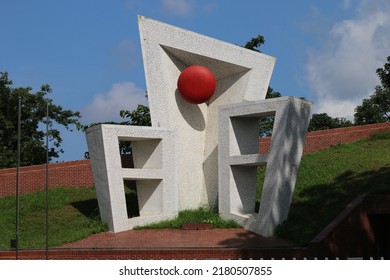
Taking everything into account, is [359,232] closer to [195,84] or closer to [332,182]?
[332,182]

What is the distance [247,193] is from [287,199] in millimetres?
1480

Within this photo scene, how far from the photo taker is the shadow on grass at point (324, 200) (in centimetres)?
1620

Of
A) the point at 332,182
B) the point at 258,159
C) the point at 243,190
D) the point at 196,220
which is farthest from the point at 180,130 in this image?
the point at 332,182

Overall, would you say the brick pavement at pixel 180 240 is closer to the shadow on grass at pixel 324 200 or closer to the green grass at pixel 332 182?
the shadow on grass at pixel 324 200

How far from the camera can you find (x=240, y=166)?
17.8 m

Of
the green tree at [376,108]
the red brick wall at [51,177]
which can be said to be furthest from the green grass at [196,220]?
the green tree at [376,108]

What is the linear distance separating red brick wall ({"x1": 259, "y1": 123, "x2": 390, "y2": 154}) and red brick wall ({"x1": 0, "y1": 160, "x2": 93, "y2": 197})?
24.0ft

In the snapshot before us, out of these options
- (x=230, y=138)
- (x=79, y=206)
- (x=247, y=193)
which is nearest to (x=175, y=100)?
(x=230, y=138)

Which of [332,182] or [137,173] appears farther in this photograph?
[332,182]

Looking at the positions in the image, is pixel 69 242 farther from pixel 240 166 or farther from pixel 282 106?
pixel 282 106

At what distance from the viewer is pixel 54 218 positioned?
769 inches

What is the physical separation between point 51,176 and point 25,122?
25.2ft

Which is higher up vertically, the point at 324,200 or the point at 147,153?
the point at 147,153

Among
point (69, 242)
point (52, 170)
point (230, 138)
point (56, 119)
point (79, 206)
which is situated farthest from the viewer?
point (56, 119)
